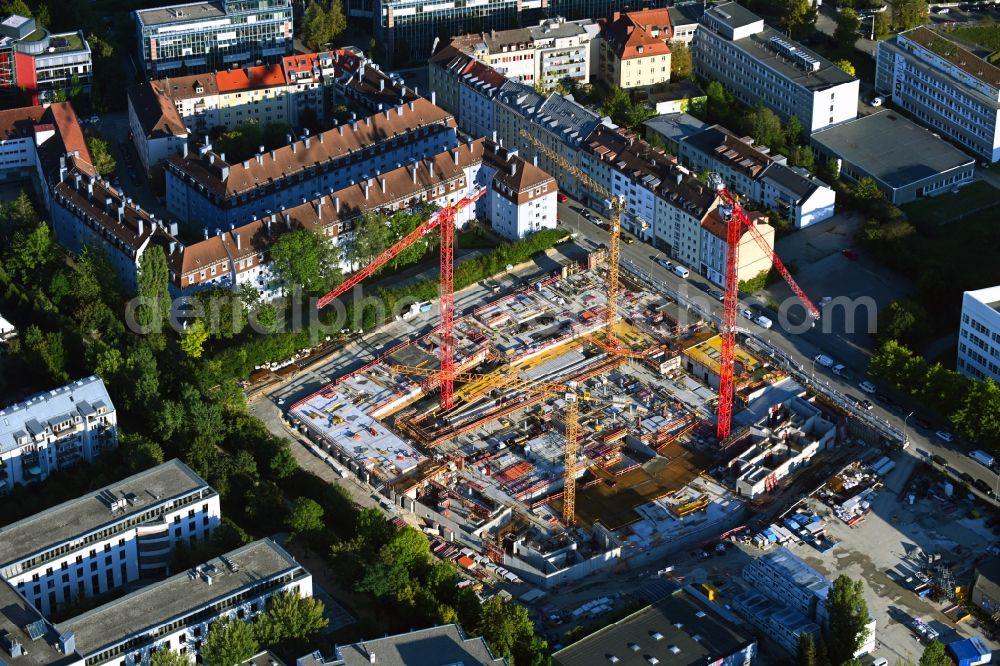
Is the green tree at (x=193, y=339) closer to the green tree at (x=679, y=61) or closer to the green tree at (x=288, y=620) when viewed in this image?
the green tree at (x=288, y=620)

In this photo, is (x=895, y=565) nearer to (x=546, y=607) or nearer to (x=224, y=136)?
(x=546, y=607)

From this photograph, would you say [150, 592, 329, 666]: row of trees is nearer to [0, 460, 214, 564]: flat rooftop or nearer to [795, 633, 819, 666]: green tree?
[0, 460, 214, 564]: flat rooftop

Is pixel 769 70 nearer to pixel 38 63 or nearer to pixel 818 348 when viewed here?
pixel 818 348

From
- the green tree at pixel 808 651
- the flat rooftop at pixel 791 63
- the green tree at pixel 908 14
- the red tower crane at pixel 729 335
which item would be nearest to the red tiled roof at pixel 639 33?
the flat rooftop at pixel 791 63

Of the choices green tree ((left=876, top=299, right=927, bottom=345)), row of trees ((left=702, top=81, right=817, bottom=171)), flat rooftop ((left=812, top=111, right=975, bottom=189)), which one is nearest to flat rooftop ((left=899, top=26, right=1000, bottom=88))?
flat rooftop ((left=812, top=111, right=975, bottom=189))

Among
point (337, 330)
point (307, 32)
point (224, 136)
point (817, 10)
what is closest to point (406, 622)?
point (337, 330)

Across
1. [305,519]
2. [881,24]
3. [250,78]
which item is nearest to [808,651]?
[305,519]
